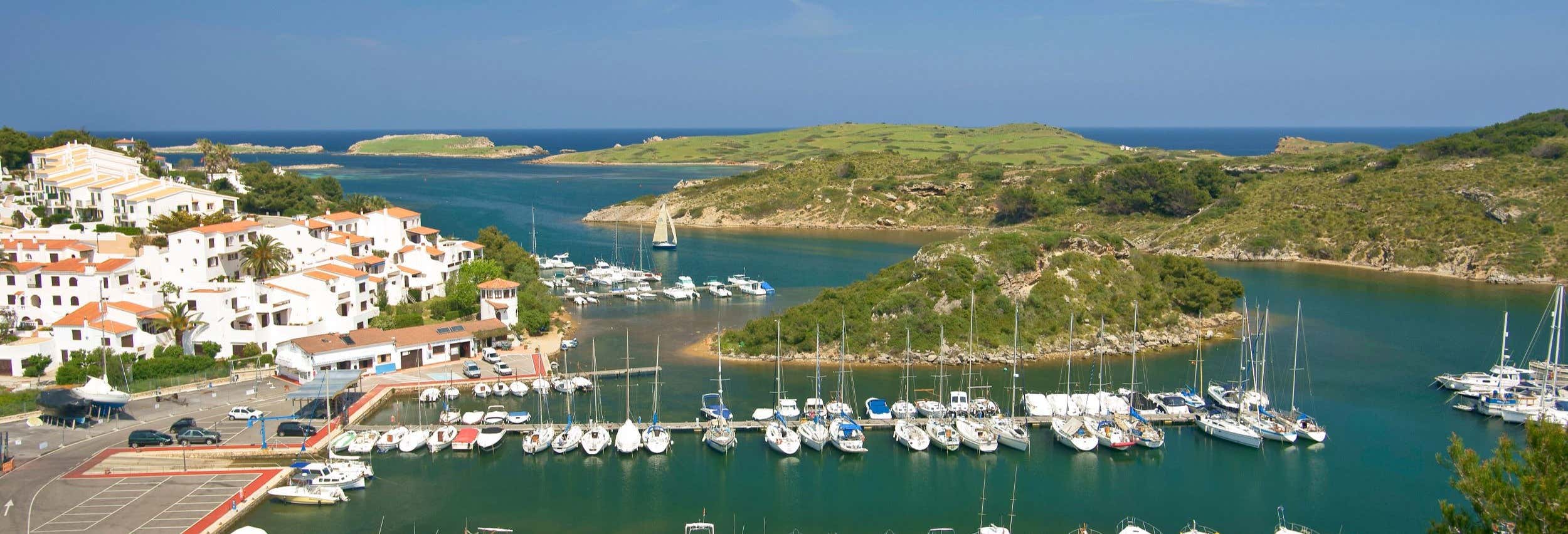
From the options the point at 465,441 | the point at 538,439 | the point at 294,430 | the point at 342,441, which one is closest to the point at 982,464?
the point at 538,439

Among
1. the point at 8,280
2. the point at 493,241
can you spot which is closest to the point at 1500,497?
the point at 8,280

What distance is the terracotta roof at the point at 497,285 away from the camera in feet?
179

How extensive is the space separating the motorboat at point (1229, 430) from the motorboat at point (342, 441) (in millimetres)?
33012

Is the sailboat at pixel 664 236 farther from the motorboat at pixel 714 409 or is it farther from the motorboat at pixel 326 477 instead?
the motorboat at pixel 326 477

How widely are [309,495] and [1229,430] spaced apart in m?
33.4

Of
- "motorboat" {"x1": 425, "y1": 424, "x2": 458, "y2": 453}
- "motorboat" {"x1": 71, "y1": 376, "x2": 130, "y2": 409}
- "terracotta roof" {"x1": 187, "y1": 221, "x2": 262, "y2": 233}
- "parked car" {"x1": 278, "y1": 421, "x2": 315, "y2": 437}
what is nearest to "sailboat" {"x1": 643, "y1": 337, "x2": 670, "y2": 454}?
"motorboat" {"x1": 425, "y1": 424, "x2": 458, "y2": 453}

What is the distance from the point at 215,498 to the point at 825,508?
19.2 m

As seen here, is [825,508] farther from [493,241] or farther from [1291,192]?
[1291,192]

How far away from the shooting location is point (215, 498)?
3152 cm

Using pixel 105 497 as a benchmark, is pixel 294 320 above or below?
above

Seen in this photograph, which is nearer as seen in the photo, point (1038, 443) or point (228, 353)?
point (1038, 443)

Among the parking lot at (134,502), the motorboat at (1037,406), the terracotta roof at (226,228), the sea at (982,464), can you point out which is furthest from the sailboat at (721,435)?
the terracotta roof at (226,228)

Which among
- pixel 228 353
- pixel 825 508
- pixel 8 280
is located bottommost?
pixel 825 508

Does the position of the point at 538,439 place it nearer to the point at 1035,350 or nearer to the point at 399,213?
the point at 1035,350
